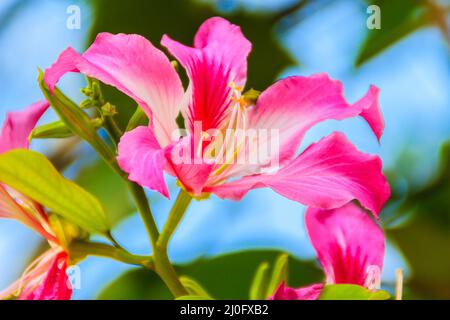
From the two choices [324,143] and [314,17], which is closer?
[324,143]

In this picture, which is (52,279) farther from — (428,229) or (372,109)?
(428,229)

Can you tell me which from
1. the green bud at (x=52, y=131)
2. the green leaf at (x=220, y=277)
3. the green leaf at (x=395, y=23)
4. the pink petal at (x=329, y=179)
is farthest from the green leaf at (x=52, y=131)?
the green leaf at (x=395, y=23)

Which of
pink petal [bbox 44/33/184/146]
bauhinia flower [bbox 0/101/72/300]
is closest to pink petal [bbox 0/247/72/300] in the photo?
bauhinia flower [bbox 0/101/72/300]

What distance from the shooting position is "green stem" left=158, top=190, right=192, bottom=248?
404 millimetres

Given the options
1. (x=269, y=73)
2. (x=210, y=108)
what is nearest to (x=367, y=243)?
(x=210, y=108)

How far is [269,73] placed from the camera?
2.29 ft

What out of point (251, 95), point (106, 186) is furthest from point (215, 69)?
point (106, 186)

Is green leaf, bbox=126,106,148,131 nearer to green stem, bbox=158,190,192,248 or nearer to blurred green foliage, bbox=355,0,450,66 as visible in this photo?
green stem, bbox=158,190,192,248

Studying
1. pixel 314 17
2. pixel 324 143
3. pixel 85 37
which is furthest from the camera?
pixel 314 17

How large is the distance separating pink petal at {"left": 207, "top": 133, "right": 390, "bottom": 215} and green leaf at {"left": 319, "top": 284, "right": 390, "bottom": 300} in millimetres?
45

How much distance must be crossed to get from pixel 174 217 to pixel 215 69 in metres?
0.10

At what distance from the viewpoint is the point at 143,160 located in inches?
13.9

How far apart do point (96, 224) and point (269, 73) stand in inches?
13.0

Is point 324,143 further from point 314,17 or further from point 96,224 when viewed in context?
point 314,17
